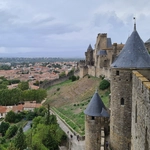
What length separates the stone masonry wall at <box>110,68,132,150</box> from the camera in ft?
41.7

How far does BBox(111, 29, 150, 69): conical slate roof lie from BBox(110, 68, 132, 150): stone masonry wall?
1.31ft

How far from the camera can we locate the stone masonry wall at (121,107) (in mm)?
12699

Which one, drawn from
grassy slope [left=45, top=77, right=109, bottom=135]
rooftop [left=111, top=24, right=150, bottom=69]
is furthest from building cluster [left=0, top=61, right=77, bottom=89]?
rooftop [left=111, top=24, right=150, bottom=69]

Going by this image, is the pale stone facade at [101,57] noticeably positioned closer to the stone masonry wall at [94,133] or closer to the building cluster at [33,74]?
the building cluster at [33,74]

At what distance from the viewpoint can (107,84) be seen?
3716 centimetres

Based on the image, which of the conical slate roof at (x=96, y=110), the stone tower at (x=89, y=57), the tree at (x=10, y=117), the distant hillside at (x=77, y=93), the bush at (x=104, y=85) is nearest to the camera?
the conical slate roof at (x=96, y=110)

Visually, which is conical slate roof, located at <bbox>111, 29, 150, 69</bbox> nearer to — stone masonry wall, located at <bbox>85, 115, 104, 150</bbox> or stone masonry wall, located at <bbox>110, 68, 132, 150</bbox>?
stone masonry wall, located at <bbox>110, 68, 132, 150</bbox>

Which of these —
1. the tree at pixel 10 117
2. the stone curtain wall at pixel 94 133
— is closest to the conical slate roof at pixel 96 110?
the stone curtain wall at pixel 94 133

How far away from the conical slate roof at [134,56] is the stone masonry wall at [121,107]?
40 cm

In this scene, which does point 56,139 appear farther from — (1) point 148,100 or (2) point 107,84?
(1) point 148,100

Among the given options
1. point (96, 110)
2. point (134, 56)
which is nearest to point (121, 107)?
point (134, 56)

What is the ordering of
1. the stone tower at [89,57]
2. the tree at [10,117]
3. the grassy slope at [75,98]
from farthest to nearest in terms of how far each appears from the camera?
the stone tower at [89,57]
the tree at [10,117]
the grassy slope at [75,98]

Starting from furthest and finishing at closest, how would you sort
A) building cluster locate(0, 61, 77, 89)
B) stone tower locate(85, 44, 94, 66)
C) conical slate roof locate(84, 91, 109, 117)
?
building cluster locate(0, 61, 77, 89) < stone tower locate(85, 44, 94, 66) < conical slate roof locate(84, 91, 109, 117)

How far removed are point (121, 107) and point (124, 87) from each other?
1101 millimetres
